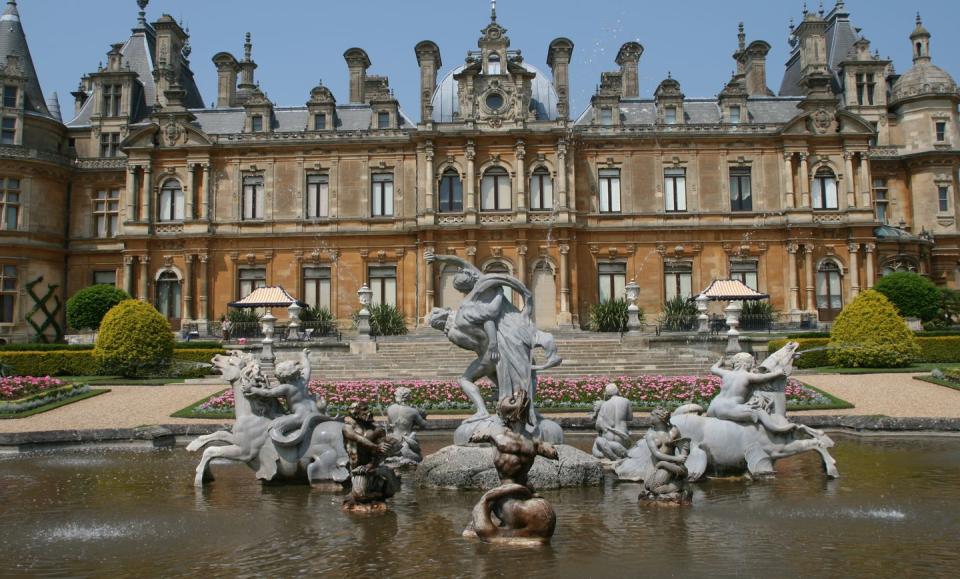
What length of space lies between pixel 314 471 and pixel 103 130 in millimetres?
40446

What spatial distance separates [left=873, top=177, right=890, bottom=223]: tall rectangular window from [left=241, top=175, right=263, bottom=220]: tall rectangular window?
32.7 metres

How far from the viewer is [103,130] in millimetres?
43344

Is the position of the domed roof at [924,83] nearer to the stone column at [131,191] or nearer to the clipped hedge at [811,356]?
the clipped hedge at [811,356]

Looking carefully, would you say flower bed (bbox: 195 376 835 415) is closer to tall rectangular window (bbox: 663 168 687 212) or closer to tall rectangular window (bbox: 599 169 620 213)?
tall rectangular window (bbox: 599 169 620 213)

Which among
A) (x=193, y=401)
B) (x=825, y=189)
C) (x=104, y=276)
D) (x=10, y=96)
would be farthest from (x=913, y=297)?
(x=10, y=96)

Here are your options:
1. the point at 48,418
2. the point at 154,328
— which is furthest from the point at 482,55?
the point at 48,418

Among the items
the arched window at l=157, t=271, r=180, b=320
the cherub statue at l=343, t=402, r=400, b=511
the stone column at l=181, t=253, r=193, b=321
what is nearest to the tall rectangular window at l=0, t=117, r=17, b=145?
the arched window at l=157, t=271, r=180, b=320

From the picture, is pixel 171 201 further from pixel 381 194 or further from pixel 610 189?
pixel 610 189

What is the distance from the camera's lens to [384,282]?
3931cm

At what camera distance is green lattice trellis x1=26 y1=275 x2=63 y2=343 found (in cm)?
3981

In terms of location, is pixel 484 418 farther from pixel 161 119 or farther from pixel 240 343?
pixel 161 119

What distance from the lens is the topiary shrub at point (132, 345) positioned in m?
26.1

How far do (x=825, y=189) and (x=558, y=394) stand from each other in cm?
2609

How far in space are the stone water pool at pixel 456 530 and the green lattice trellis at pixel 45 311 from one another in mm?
33478
